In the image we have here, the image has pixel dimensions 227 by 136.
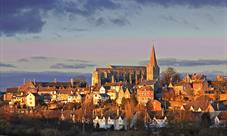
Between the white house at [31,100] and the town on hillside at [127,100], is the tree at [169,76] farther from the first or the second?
the white house at [31,100]

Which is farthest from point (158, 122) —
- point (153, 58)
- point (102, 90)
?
point (153, 58)

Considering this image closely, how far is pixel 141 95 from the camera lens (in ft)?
230

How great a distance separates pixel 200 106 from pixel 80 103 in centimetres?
2073

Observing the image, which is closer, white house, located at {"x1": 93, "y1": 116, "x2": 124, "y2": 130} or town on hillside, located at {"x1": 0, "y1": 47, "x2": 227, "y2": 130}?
town on hillside, located at {"x1": 0, "y1": 47, "x2": 227, "y2": 130}

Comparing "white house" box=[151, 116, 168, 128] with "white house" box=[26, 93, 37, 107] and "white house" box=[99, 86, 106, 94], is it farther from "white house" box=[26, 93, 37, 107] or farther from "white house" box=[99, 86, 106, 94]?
"white house" box=[26, 93, 37, 107]

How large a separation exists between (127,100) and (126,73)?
30582mm

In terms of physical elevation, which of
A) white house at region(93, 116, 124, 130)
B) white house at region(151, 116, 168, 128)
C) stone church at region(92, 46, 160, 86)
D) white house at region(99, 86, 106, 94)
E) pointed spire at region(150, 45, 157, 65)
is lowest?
white house at region(93, 116, 124, 130)

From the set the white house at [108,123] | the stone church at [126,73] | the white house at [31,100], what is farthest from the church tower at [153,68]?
the white house at [108,123]

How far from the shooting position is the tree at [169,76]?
8134cm

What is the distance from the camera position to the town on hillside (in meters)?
55.3

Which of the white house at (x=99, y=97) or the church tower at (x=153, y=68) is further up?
the church tower at (x=153, y=68)

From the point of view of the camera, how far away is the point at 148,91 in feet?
231

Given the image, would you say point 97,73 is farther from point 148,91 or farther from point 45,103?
point 148,91

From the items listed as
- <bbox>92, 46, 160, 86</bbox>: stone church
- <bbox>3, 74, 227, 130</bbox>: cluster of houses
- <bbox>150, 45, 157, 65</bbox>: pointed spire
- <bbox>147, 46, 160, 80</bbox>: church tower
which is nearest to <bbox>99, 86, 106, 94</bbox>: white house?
<bbox>3, 74, 227, 130</bbox>: cluster of houses
